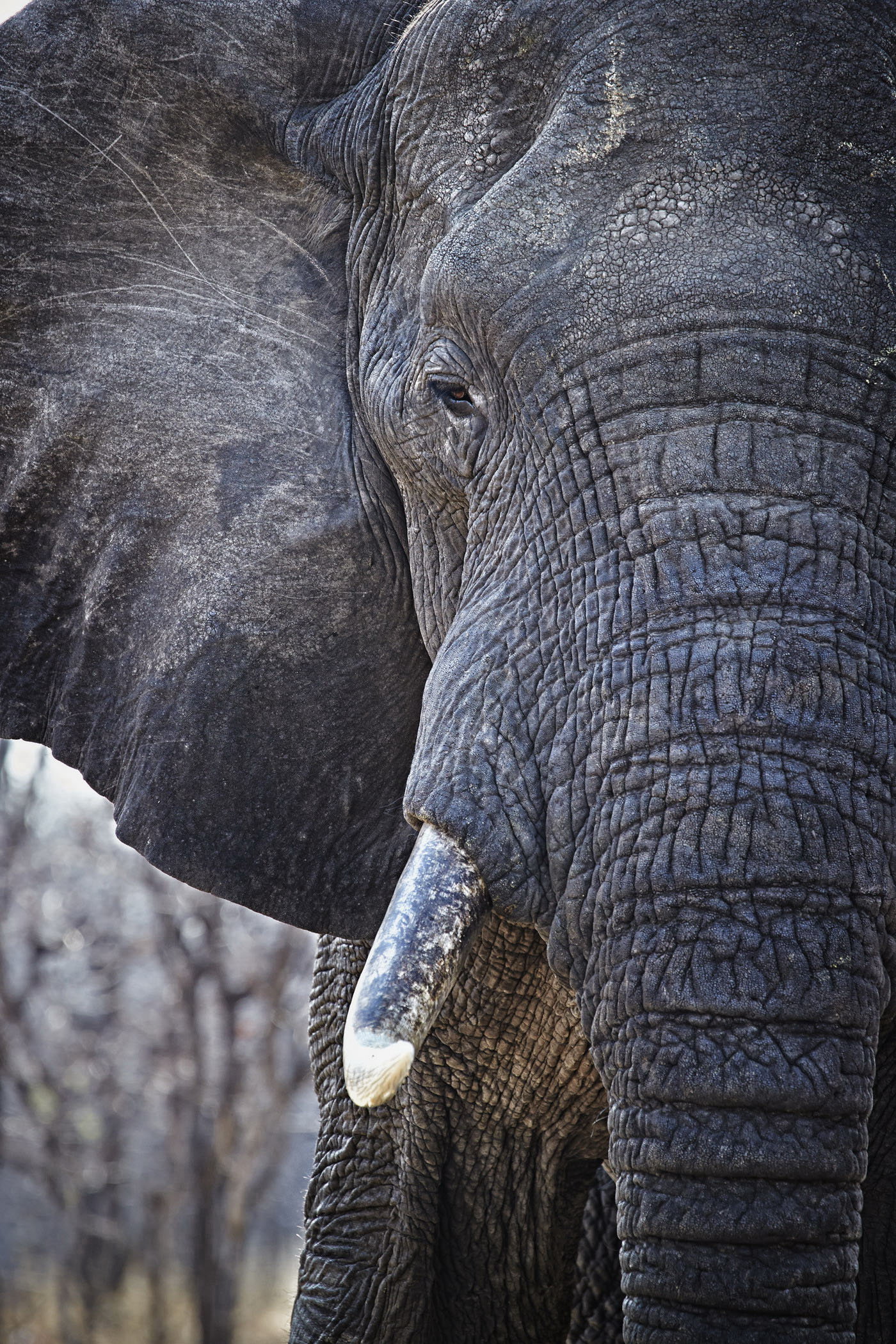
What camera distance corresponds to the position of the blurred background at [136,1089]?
7629 millimetres

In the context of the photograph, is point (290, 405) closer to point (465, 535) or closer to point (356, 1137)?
point (465, 535)

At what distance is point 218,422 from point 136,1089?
22.6 feet

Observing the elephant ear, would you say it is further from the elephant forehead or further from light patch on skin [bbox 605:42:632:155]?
light patch on skin [bbox 605:42:632:155]

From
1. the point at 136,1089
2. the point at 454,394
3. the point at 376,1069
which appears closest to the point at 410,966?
the point at 376,1069

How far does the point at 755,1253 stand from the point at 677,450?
88 cm

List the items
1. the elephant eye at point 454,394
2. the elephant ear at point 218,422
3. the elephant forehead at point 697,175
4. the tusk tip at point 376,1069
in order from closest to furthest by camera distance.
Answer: the tusk tip at point 376,1069 → the elephant forehead at point 697,175 → the elephant eye at point 454,394 → the elephant ear at point 218,422

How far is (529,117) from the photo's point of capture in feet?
6.82

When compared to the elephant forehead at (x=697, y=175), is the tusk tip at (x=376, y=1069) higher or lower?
lower

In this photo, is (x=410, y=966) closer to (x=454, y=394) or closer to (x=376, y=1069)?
(x=376, y=1069)

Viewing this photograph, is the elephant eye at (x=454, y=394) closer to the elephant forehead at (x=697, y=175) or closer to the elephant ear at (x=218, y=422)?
the elephant forehead at (x=697, y=175)

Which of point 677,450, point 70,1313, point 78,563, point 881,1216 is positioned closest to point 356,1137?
point 881,1216

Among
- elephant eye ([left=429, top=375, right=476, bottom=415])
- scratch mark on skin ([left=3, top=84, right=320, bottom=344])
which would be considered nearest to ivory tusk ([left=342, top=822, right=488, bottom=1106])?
elephant eye ([left=429, top=375, right=476, bottom=415])

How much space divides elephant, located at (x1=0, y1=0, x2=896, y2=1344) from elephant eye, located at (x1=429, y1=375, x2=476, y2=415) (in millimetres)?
17

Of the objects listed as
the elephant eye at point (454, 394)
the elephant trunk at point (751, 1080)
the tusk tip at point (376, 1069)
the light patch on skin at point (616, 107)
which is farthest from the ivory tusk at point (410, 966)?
the light patch on skin at point (616, 107)
